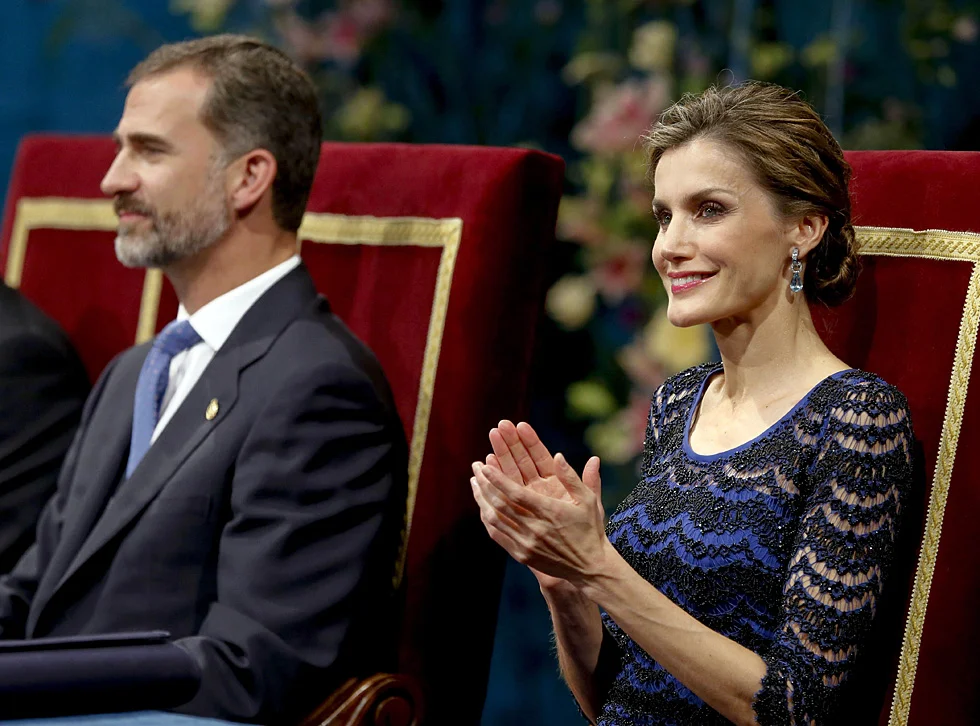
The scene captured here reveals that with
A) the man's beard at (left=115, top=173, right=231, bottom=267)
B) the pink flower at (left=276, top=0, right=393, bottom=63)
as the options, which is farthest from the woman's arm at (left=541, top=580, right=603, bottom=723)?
the pink flower at (left=276, top=0, right=393, bottom=63)

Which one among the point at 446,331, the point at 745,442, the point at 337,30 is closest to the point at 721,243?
the point at 745,442

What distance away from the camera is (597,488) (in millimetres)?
1463

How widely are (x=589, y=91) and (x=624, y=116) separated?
0.39 m

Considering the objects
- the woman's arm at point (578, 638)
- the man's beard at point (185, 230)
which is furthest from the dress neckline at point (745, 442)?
the man's beard at point (185, 230)

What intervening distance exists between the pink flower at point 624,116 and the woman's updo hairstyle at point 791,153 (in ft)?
4.03

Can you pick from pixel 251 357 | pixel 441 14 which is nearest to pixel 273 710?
pixel 251 357

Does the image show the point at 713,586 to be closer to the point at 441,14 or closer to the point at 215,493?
the point at 215,493

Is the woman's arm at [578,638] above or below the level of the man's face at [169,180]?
below

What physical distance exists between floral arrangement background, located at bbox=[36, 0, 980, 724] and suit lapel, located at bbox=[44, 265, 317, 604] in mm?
701

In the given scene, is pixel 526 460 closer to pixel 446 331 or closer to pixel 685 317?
pixel 685 317

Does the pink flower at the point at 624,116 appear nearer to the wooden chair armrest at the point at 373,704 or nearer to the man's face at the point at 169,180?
the man's face at the point at 169,180

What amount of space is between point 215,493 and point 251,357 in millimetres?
209

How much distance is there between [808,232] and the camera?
1536mm

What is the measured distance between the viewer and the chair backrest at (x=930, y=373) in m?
1.57
